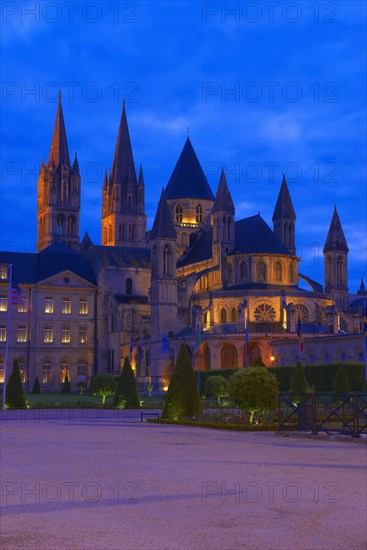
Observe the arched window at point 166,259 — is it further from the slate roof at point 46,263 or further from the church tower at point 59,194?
the church tower at point 59,194

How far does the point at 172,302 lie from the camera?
89062mm

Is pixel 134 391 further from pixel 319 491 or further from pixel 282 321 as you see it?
pixel 282 321

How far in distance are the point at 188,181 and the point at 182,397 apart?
3398 inches

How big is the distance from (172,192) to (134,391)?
7490 cm

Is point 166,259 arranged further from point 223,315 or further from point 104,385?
point 104,385

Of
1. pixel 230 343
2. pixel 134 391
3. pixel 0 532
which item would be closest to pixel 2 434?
pixel 0 532

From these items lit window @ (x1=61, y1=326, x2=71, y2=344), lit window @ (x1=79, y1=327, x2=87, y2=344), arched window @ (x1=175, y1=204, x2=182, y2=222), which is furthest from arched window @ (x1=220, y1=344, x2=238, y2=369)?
arched window @ (x1=175, y1=204, x2=182, y2=222)

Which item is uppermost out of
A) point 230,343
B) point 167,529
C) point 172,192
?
point 172,192

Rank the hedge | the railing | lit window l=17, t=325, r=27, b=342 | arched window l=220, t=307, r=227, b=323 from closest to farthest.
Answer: the railing < the hedge < arched window l=220, t=307, r=227, b=323 < lit window l=17, t=325, r=27, b=342

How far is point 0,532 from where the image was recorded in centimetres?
1052

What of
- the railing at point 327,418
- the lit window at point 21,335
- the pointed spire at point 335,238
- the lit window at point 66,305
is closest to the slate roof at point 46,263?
the lit window at point 66,305

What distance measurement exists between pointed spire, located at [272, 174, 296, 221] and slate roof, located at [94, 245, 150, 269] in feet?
56.2

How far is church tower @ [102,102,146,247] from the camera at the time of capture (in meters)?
120

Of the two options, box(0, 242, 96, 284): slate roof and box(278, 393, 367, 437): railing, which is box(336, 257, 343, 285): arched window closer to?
box(0, 242, 96, 284): slate roof
